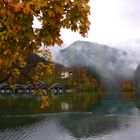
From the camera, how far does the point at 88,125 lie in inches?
2800

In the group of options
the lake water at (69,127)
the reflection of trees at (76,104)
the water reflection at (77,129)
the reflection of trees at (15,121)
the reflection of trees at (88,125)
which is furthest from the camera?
the reflection of trees at (76,104)

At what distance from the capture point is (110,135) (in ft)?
199

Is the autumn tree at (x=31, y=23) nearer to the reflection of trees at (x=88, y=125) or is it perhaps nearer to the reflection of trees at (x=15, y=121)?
the reflection of trees at (x=88, y=125)

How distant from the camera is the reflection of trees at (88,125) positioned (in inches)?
2459

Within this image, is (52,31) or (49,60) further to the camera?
(49,60)

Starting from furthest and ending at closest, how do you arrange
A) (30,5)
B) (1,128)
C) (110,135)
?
(1,128) → (110,135) → (30,5)

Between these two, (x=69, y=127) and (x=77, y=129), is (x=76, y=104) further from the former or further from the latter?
(x=77, y=129)

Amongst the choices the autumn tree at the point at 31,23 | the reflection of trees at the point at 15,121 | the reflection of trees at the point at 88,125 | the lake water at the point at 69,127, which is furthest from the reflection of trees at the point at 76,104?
the autumn tree at the point at 31,23

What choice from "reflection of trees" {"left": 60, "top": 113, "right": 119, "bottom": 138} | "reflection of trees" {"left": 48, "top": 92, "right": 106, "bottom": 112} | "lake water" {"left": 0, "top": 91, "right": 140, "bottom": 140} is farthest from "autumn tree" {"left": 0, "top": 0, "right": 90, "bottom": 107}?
"reflection of trees" {"left": 48, "top": 92, "right": 106, "bottom": 112}

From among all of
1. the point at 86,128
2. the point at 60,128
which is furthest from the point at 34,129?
the point at 86,128

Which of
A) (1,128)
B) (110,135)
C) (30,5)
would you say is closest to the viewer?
(30,5)

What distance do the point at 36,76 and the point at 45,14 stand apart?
561cm

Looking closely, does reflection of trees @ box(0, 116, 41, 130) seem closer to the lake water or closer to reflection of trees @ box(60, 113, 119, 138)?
the lake water

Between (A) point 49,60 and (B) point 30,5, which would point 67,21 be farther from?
(A) point 49,60
